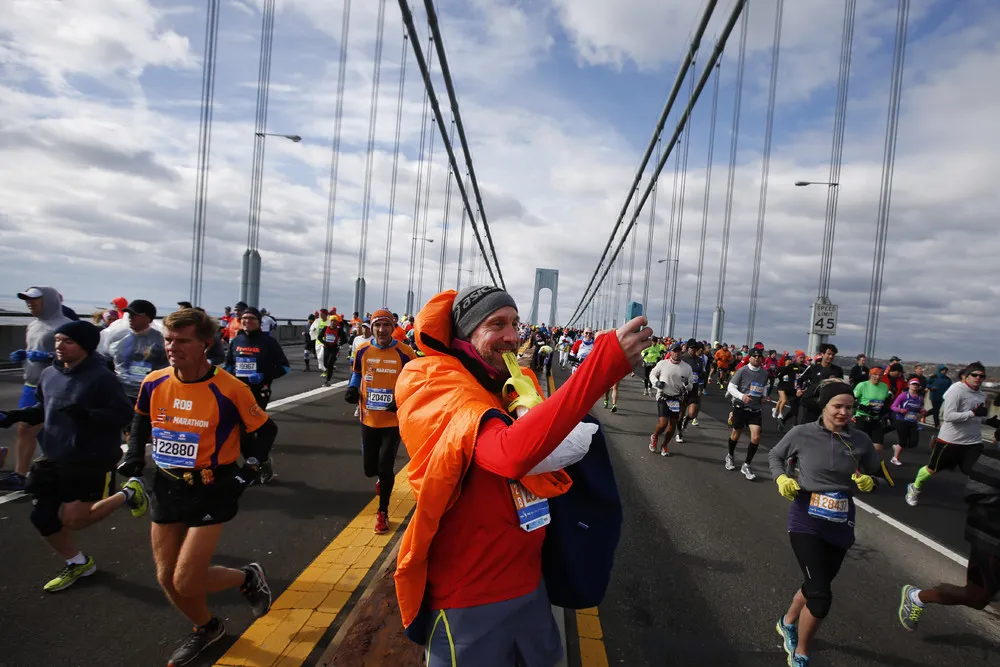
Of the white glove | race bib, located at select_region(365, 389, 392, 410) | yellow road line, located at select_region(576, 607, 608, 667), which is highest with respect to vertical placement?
the white glove

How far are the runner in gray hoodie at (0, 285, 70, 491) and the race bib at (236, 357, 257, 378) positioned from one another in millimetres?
1825

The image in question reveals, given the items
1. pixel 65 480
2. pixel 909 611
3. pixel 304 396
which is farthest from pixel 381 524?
pixel 304 396

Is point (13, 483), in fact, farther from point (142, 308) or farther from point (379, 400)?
point (379, 400)

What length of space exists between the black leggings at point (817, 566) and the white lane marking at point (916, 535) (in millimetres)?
2225

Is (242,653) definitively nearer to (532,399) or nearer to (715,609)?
(532,399)

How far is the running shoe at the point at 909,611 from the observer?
3352 millimetres

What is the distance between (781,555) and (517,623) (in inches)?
152

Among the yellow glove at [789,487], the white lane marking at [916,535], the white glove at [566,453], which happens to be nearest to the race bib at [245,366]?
the yellow glove at [789,487]

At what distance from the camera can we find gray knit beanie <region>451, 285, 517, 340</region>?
1.62 metres

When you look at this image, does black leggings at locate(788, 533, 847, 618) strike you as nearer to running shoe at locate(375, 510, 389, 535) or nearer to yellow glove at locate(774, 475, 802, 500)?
yellow glove at locate(774, 475, 802, 500)

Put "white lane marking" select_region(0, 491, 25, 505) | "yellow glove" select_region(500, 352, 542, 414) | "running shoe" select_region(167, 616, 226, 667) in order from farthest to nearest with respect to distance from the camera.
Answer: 1. "white lane marking" select_region(0, 491, 25, 505)
2. "running shoe" select_region(167, 616, 226, 667)
3. "yellow glove" select_region(500, 352, 542, 414)

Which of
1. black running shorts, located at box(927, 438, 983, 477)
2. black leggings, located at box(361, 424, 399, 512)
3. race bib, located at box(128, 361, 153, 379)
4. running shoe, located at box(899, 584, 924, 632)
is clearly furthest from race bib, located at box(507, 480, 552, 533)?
black running shorts, located at box(927, 438, 983, 477)

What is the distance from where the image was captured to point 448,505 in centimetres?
136

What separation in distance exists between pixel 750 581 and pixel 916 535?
8.90ft
